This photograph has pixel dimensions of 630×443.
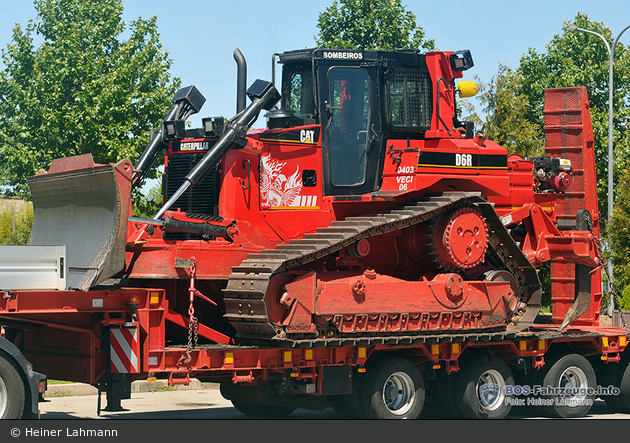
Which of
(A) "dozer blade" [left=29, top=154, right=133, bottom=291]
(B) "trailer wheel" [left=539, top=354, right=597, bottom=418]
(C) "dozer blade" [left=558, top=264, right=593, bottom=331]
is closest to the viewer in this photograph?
(A) "dozer blade" [left=29, top=154, right=133, bottom=291]

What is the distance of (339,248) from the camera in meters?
11.5

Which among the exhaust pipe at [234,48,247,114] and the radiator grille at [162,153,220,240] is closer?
the radiator grille at [162,153,220,240]

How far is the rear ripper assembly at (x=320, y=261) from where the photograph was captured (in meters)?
10.5

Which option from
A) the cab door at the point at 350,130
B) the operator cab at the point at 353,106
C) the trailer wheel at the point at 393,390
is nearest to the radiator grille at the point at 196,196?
the operator cab at the point at 353,106

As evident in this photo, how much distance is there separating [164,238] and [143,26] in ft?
55.9

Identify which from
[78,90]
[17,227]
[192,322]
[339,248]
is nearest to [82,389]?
[192,322]

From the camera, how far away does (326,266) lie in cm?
1202

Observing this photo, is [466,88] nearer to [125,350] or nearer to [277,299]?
[277,299]

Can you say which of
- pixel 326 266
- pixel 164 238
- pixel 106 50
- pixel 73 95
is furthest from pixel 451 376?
pixel 106 50

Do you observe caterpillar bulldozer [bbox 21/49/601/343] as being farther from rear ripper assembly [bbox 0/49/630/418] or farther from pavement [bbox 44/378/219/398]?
pavement [bbox 44/378/219/398]

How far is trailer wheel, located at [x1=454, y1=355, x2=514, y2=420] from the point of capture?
1270 cm

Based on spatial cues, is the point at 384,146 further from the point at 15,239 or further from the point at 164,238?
the point at 15,239

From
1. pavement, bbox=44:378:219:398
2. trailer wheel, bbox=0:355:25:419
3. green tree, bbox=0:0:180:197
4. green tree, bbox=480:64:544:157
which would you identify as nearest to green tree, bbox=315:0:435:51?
green tree, bbox=480:64:544:157

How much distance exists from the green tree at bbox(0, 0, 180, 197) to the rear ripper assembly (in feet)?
39.2
